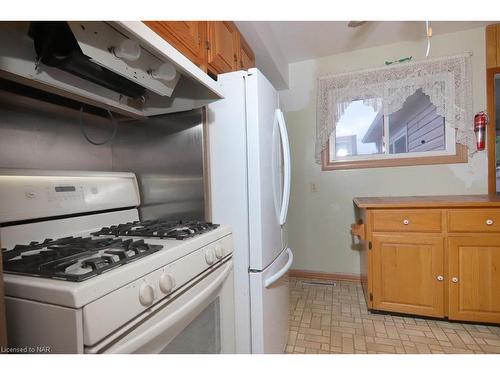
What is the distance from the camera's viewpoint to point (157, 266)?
631 millimetres

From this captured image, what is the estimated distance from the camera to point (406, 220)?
5.89 feet

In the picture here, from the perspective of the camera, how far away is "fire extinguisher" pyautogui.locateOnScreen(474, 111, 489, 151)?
2.11 m

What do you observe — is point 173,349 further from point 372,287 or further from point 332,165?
point 332,165

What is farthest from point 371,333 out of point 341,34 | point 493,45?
point 493,45

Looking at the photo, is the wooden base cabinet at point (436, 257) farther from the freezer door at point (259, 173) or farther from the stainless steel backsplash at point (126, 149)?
the stainless steel backsplash at point (126, 149)

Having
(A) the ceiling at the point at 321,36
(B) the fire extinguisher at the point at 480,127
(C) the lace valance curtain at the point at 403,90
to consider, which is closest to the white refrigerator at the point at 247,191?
(A) the ceiling at the point at 321,36

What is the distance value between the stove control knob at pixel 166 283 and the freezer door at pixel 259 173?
50 cm

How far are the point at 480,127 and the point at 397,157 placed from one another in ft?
2.15

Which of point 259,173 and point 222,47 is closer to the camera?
point 259,173

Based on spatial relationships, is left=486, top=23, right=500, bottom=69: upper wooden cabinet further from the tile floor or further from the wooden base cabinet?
the tile floor

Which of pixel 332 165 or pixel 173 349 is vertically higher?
pixel 332 165

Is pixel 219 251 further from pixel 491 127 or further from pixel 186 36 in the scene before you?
pixel 491 127

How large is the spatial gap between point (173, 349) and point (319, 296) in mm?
1877
